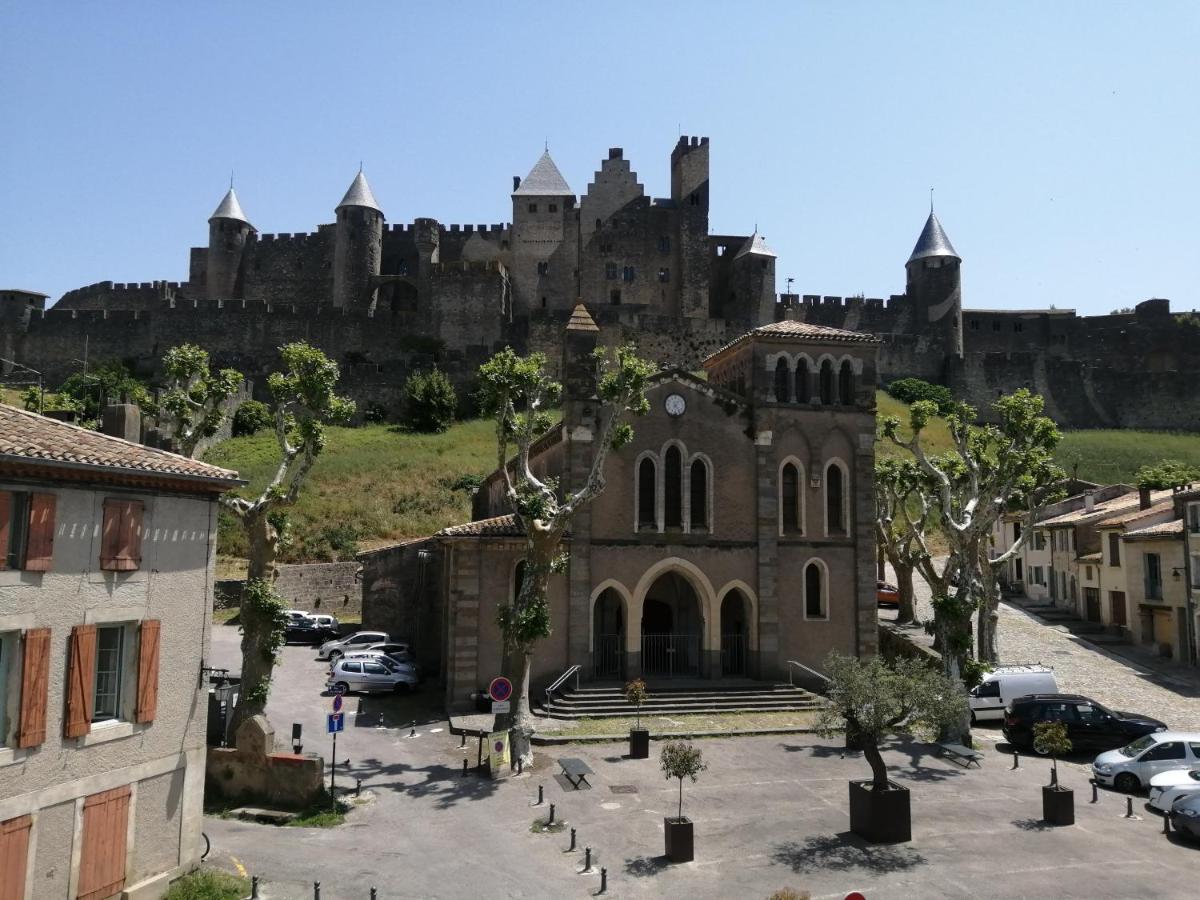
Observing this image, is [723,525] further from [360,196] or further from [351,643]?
[360,196]

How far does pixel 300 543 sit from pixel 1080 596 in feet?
111

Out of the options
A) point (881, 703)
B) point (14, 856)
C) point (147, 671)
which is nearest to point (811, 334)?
point (881, 703)

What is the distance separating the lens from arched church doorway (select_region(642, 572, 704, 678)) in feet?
92.1

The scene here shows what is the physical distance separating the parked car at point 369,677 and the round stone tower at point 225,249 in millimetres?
57364

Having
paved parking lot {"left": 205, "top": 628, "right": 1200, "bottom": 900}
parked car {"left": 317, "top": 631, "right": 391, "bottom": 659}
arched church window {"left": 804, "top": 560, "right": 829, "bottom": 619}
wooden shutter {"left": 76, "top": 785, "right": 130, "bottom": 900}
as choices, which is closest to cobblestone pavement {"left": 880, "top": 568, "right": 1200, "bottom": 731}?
paved parking lot {"left": 205, "top": 628, "right": 1200, "bottom": 900}

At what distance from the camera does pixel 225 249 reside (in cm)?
7688

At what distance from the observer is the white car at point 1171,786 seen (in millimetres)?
17578

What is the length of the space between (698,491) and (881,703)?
1261 cm

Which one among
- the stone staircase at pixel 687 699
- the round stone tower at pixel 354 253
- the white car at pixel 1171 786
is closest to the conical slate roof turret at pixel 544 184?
the round stone tower at pixel 354 253

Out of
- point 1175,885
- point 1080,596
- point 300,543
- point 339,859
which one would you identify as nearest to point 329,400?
point 339,859

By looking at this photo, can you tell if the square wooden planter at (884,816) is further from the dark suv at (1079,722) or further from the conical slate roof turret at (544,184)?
the conical slate roof turret at (544,184)

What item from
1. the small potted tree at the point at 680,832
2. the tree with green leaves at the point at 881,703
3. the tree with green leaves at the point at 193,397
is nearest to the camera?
the small potted tree at the point at 680,832

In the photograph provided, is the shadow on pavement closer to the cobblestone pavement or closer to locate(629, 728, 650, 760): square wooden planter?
locate(629, 728, 650, 760): square wooden planter

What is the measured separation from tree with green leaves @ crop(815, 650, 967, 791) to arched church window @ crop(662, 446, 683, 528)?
10.4 meters
